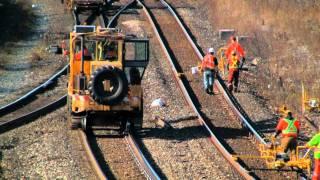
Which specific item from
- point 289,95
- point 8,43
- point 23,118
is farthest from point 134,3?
point 23,118

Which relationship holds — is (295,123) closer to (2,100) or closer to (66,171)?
(66,171)

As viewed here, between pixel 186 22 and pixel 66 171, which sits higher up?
pixel 186 22

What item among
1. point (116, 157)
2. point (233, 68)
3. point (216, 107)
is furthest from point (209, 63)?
point (116, 157)

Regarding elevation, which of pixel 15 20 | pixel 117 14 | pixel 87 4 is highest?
pixel 87 4

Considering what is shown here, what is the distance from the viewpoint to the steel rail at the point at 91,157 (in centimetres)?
1507

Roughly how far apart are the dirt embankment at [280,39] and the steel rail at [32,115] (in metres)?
6.58

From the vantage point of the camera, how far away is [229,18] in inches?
1320

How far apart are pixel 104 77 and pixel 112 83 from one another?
265 millimetres

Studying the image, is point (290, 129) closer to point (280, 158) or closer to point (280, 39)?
point (280, 158)

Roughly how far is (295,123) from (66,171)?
495cm

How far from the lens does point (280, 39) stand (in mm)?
31062

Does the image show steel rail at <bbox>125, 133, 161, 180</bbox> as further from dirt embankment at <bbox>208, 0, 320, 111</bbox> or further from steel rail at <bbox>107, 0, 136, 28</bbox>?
steel rail at <bbox>107, 0, 136, 28</bbox>

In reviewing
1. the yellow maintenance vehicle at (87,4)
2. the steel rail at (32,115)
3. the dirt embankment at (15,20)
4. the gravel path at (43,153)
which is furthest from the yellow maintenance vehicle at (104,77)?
the yellow maintenance vehicle at (87,4)

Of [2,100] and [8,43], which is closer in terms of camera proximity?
[2,100]
